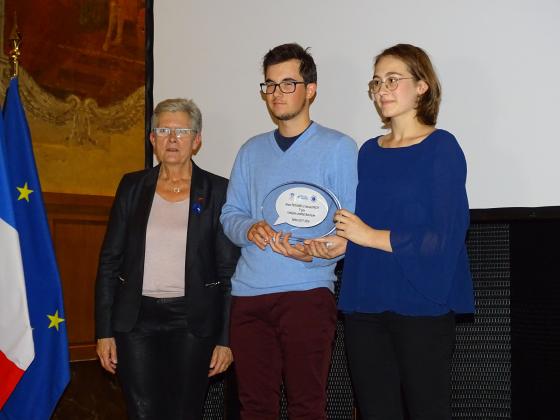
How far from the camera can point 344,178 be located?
2.48 meters

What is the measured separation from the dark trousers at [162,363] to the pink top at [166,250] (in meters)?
0.05

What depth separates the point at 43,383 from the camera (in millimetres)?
3285

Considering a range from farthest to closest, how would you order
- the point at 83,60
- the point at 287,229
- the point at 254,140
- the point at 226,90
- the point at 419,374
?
the point at 83,60 → the point at 226,90 → the point at 254,140 → the point at 287,229 → the point at 419,374

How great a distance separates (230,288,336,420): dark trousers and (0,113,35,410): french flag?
1085mm

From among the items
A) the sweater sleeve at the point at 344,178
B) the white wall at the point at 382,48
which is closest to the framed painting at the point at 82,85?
the white wall at the point at 382,48

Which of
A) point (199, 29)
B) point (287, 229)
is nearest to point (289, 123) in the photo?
point (287, 229)

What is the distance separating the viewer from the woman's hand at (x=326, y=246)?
238cm

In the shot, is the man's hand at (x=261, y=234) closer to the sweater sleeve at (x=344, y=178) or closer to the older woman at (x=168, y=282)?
the sweater sleeve at (x=344, y=178)

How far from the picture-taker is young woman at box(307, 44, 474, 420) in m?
2.17

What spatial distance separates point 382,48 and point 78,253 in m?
2.11

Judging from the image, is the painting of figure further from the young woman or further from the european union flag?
the young woman

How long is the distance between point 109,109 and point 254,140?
6.30 feet

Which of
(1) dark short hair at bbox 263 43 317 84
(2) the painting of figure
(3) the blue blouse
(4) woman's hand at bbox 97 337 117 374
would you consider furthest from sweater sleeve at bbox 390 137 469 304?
(2) the painting of figure

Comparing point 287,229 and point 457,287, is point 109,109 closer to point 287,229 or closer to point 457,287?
point 287,229
